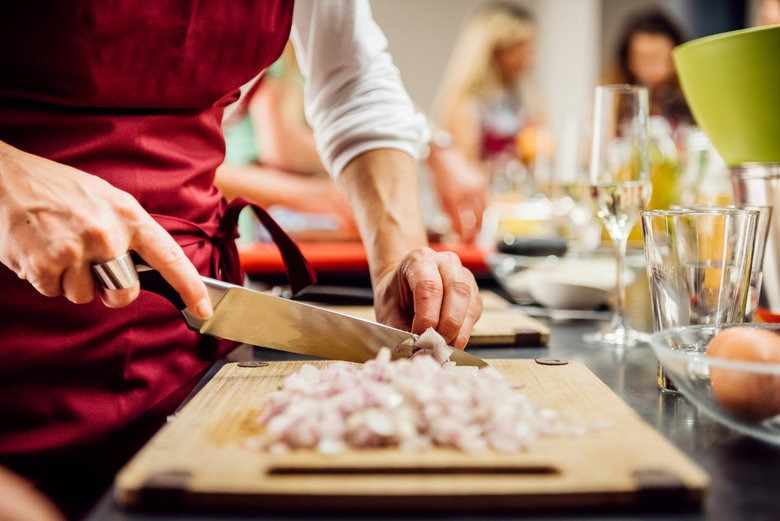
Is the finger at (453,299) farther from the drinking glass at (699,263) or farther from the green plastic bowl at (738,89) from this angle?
the green plastic bowl at (738,89)

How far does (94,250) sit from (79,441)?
288 mm

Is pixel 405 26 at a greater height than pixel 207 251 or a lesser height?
greater

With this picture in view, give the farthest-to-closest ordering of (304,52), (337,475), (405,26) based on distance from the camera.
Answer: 1. (405,26)
2. (304,52)
3. (337,475)

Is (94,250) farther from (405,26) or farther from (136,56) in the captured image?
(405,26)

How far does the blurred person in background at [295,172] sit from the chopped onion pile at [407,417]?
102 cm

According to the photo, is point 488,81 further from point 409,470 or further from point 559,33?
point 409,470

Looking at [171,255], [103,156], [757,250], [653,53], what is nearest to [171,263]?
[171,255]

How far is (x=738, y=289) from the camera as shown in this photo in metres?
0.71

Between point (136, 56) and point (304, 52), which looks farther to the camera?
point (304, 52)

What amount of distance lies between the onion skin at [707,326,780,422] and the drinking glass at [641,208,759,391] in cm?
13

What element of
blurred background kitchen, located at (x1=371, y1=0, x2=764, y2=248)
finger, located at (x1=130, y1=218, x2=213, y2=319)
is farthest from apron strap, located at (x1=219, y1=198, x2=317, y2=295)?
blurred background kitchen, located at (x1=371, y1=0, x2=764, y2=248)

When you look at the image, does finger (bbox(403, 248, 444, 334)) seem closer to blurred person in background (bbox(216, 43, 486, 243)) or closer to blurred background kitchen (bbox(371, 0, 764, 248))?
blurred person in background (bbox(216, 43, 486, 243))

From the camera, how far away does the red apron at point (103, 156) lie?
0.75m

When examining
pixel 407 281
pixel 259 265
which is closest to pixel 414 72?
pixel 259 265
